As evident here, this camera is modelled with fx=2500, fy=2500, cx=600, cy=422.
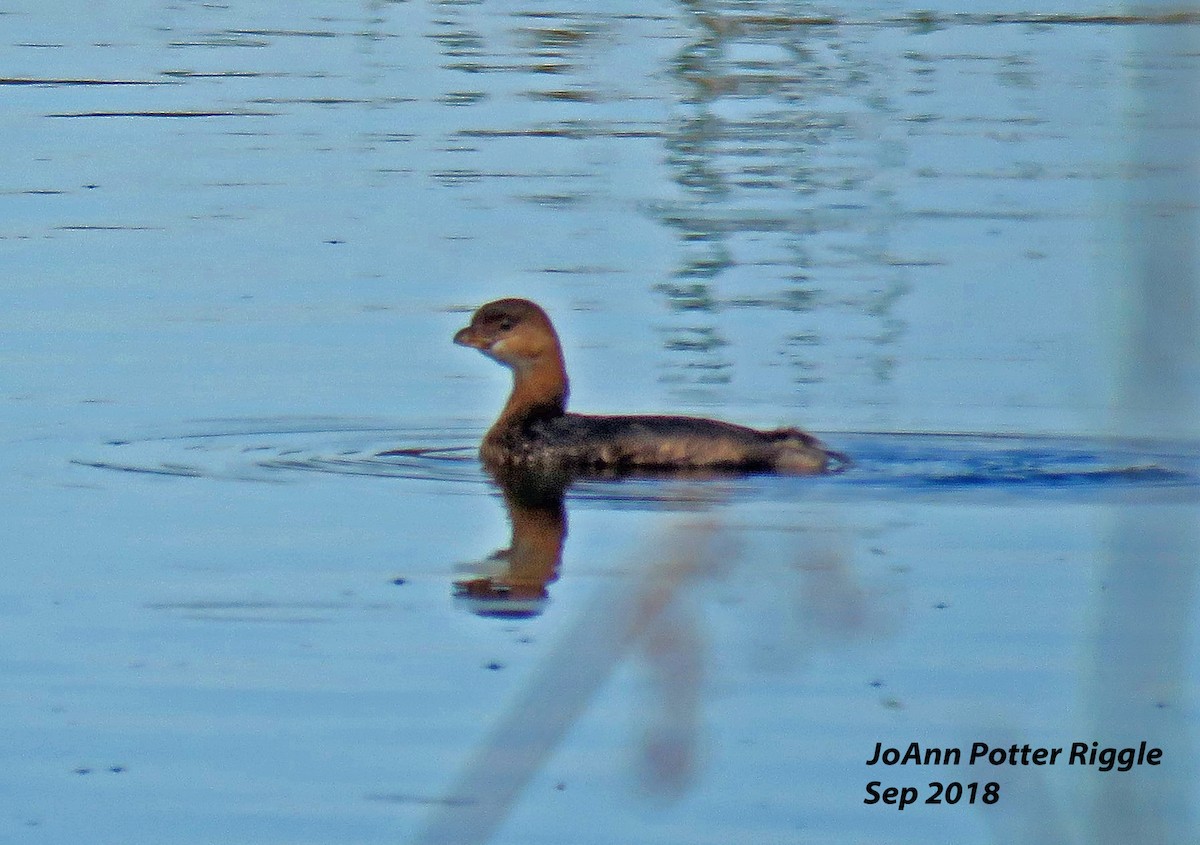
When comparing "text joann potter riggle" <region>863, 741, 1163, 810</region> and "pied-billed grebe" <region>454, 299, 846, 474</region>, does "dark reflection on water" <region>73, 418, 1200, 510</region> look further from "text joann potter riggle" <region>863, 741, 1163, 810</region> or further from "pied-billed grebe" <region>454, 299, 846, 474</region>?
"text joann potter riggle" <region>863, 741, 1163, 810</region>

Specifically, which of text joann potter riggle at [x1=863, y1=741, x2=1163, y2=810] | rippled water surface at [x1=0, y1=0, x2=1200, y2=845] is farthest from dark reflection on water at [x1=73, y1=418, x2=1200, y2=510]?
text joann potter riggle at [x1=863, y1=741, x2=1163, y2=810]

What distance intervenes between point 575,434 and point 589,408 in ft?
4.07

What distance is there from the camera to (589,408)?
1167cm

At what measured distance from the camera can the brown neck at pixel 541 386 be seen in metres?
11.0

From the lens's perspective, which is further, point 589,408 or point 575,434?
point 589,408

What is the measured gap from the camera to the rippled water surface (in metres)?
3.32

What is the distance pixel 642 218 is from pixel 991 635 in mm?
8642

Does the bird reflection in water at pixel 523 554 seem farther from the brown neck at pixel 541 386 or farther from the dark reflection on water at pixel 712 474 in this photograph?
the brown neck at pixel 541 386

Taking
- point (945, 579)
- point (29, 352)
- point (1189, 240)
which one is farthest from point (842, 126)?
→ point (1189, 240)

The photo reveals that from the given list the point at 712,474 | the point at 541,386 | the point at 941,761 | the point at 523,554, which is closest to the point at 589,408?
the point at 541,386

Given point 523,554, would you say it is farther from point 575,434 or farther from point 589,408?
point 589,408

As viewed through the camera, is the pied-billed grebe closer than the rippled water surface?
No

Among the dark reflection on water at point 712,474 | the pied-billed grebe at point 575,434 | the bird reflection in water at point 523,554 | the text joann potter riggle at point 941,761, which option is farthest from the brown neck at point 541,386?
the text joann potter riggle at point 941,761

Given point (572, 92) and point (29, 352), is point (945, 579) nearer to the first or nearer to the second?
point (29, 352)
